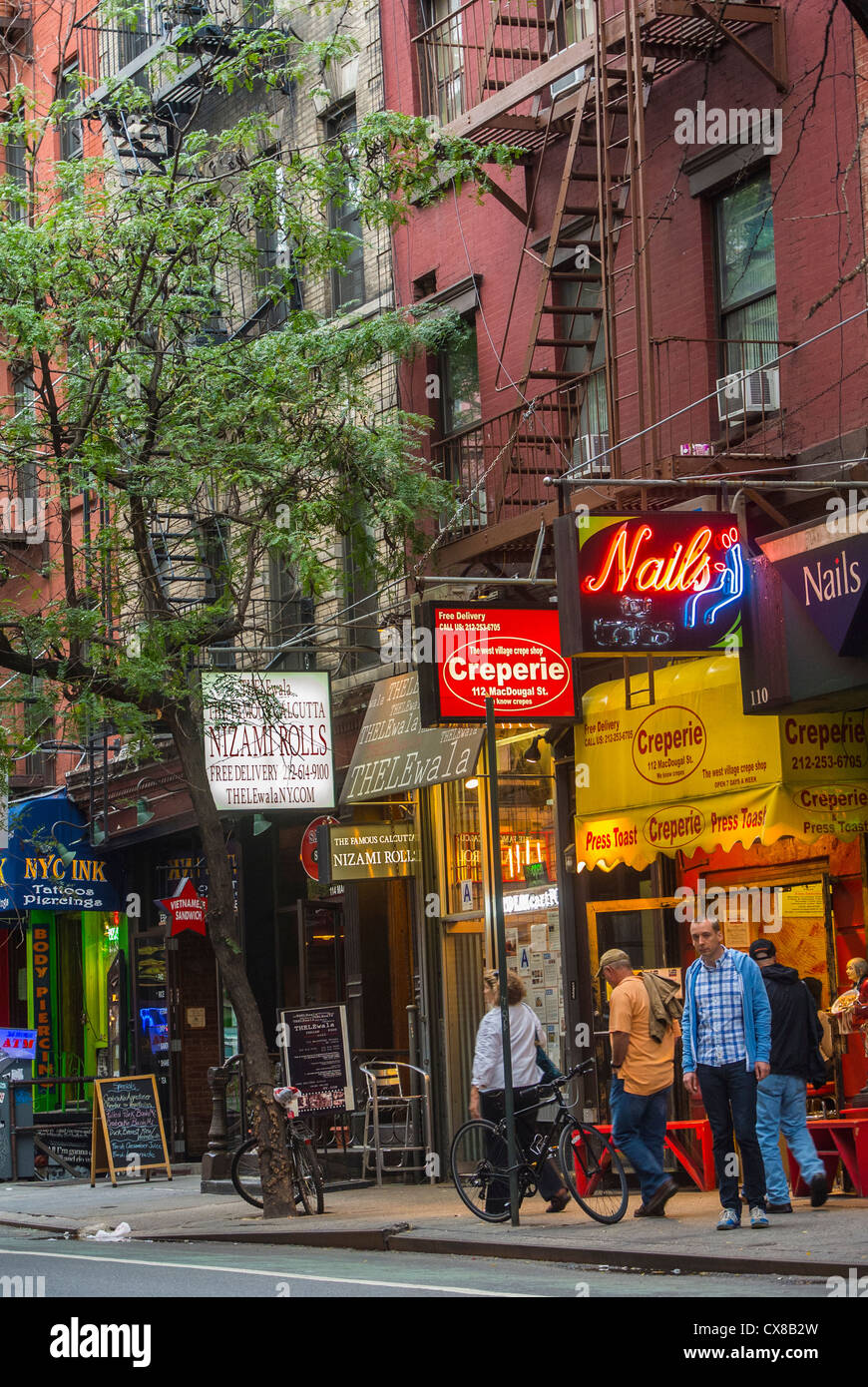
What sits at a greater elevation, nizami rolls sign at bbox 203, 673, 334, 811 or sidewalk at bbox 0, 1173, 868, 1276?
nizami rolls sign at bbox 203, 673, 334, 811

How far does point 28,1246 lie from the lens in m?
15.3

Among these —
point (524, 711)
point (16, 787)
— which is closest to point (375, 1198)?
point (524, 711)

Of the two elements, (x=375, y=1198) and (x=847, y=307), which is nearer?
(x=847, y=307)

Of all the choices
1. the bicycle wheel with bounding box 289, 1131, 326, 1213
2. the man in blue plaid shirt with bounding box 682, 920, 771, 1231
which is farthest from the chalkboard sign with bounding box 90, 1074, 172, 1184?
the man in blue plaid shirt with bounding box 682, 920, 771, 1231

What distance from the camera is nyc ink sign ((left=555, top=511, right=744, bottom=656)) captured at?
14.8 metres

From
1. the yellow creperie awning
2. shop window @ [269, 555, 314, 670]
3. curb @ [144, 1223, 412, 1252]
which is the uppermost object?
shop window @ [269, 555, 314, 670]

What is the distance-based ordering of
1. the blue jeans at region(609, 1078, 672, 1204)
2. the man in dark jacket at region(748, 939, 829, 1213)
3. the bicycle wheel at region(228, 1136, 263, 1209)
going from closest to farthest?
the man in dark jacket at region(748, 939, 829, 1213) → the blue jeans at region(609, 1078, 672, 1204) → the bicycle wheel at region(228, 1136, 263, 1209)

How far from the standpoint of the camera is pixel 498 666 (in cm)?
1686

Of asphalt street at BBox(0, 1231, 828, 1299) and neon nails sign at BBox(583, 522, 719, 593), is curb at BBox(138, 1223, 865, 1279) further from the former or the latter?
neon nails sign at BBox(583, 522, 719, 593)

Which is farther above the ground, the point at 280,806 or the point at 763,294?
the point at 763,294

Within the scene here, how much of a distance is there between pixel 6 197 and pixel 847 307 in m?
7.92

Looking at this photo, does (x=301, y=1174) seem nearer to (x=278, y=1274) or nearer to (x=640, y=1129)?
(x=640, y=1129)

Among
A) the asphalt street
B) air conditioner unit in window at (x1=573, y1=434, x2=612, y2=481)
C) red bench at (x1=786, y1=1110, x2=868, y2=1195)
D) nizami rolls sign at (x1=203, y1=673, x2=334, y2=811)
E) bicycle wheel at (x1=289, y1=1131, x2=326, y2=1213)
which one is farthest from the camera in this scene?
nizami rolls sign at (x1=203, y1=673, x2=334, y2=811)
